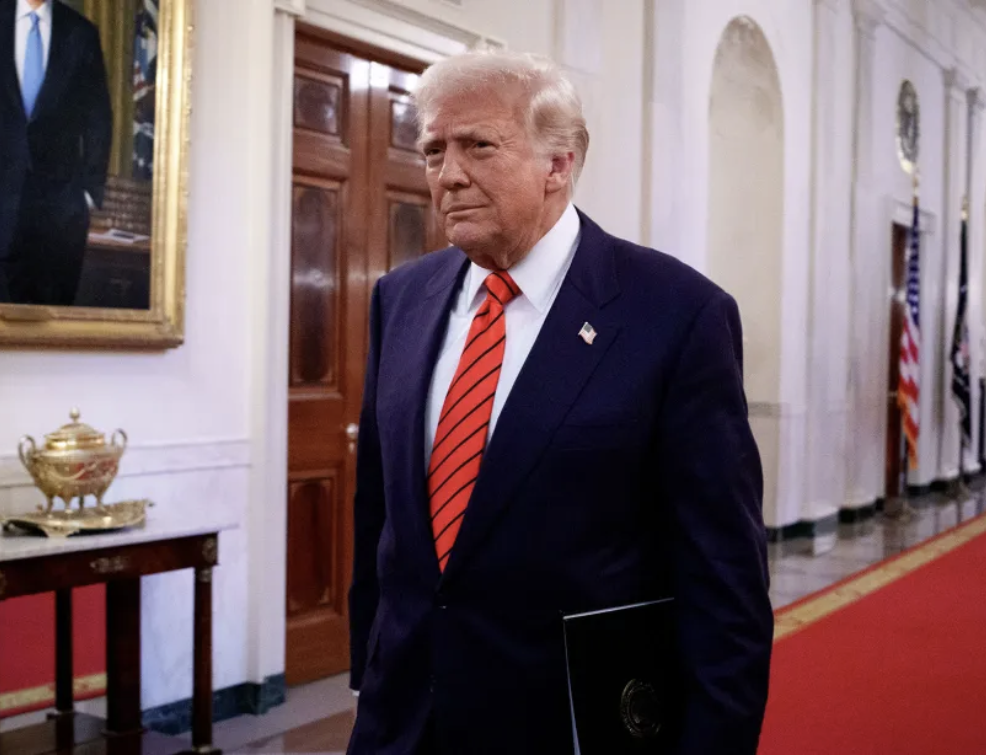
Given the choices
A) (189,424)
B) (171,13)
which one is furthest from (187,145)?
(189,424)

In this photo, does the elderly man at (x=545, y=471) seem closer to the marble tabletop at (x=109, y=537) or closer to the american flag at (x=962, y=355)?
the marble tabletop at (x=109, y=537)

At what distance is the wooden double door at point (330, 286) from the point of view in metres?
4.42

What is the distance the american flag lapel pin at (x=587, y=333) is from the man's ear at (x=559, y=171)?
0.19 m

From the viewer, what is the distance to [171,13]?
11.9ft

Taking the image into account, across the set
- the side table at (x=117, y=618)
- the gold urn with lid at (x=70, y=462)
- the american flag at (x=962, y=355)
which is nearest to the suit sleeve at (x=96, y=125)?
the gold urn with lid at (x=70, y=462)

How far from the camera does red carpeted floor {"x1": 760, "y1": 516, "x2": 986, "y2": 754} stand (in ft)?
12.1

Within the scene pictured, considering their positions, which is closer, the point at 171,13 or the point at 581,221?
the point at 581,221

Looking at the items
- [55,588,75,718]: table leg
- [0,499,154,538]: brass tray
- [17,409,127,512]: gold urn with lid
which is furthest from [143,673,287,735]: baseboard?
[17,409,127,512]: gold urn with lid

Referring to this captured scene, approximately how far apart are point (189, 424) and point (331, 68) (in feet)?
5.29

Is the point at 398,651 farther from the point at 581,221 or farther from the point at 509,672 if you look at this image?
the point at 581,221

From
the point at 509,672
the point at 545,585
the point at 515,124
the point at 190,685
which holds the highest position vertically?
the point at 515,124

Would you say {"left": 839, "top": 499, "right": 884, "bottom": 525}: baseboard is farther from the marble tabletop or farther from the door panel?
the marble tabletop

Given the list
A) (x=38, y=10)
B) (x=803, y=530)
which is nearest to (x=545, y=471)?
(x=38, y=10)

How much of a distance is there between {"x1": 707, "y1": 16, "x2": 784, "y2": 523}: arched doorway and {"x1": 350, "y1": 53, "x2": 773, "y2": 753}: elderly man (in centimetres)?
692
